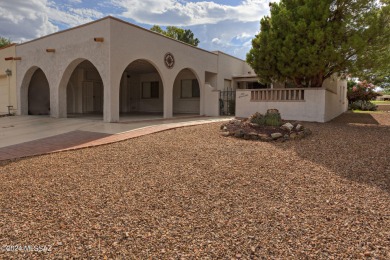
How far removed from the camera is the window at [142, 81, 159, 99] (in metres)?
20.5

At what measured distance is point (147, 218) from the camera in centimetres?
299

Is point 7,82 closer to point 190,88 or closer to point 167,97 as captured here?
point 167,97

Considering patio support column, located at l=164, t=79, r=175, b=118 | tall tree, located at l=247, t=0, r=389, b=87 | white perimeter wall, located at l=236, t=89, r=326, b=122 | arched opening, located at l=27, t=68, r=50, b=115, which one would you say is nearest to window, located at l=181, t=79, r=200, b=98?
patio support column, located at l=164, t=79, r=175, b=118

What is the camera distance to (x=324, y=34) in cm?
1046

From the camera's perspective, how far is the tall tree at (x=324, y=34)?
10.4 m

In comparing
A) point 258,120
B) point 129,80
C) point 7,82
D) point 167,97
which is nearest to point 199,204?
point 258,120

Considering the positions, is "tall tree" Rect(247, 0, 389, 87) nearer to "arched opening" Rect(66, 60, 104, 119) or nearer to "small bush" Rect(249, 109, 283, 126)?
"small bush" Rect(249, 109, 283, 126)

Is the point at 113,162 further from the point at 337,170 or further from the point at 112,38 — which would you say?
the point at 112,38

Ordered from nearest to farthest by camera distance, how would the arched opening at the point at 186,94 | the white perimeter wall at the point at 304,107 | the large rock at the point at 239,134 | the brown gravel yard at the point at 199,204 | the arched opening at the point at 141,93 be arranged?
the brown gravel yard at the point at 199,204 < the large rock at the point at 239,134 < the white perimeter wall at the point at 304,107 < the arched opening at the point at 186,94 < the arched opening at the point at 141,93

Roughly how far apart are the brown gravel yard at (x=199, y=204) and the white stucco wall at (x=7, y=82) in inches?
540

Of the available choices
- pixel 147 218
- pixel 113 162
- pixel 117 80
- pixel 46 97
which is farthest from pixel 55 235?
pixel 46 97

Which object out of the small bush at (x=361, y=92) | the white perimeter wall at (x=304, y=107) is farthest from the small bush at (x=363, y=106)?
the white perimeter wall at (x=304, y=107)

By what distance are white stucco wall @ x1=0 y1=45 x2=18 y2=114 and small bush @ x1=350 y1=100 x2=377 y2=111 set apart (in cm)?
2555

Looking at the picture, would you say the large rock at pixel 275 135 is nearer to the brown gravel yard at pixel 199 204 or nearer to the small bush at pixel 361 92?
the brown gravel yard at pixel 199 204
